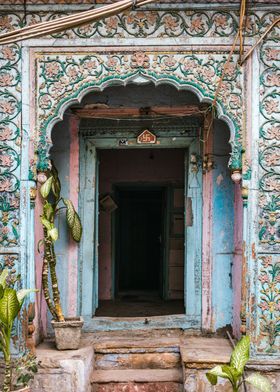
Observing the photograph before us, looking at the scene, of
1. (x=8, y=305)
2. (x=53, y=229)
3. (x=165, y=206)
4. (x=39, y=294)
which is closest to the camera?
(x=8, y=305)

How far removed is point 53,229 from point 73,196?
3.30ft

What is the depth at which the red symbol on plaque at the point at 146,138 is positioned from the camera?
21.0ft

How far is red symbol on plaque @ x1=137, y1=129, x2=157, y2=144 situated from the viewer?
6.40 metres

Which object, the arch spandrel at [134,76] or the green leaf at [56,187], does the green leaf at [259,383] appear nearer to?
the arch spandrel at [134,76]

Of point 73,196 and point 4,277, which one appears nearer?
point 4,277

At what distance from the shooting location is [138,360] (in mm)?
5699

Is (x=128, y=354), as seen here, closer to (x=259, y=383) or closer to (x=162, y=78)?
(x=259, y=383)

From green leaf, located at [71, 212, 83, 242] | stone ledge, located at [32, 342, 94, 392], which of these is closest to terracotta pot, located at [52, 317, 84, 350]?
stone ledge, located at [32, 342, 94, 392]

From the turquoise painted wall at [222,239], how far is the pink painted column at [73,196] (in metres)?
1.48

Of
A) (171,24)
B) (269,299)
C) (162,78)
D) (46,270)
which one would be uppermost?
(171,24)

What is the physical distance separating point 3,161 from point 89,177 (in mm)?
1346

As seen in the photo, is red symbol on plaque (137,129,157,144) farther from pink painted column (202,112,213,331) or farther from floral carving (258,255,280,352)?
floral carving (258,255,280,352)

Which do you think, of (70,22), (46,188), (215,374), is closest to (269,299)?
(215,374)

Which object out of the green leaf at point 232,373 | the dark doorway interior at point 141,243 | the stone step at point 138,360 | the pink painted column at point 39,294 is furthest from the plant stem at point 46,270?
the dark doorway interior at point 141,243
